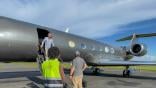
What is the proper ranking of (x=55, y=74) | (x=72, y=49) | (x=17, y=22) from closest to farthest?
(x=55, y=74) → (x=17, y=22) → (x=72, y=49)

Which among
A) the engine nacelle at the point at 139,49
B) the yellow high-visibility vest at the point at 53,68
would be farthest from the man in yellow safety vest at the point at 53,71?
the engine nacelle at the point at 139,49

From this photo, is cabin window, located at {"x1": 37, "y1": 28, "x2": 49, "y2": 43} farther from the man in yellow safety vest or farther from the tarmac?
the man in yellow safety vest

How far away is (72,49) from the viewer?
19.4 meters

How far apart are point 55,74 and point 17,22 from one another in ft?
30.0

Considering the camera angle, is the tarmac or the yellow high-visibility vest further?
the tarmac

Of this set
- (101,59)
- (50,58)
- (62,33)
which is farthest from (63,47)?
(50,58)

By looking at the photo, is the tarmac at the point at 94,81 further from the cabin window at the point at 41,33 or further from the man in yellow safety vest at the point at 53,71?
the man in yellow safety vest at the point at 53,71

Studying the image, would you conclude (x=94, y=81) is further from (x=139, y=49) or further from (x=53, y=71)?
(x=53, y=71)

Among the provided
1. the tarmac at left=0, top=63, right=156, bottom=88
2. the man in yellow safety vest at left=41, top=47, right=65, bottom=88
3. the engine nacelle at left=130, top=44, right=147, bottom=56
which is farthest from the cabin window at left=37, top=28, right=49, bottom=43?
the engine nacelle at left=130, top=44, right=147, bottom=56

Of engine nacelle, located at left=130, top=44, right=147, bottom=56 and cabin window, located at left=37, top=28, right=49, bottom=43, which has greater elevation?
cabin window, located at left=37, top=28, right=49, bottom=43

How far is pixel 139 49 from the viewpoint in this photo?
25.1 m

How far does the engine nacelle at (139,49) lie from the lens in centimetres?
2483

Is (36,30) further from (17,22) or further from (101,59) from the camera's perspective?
(101,59)

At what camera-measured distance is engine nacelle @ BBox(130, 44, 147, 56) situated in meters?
24.8
